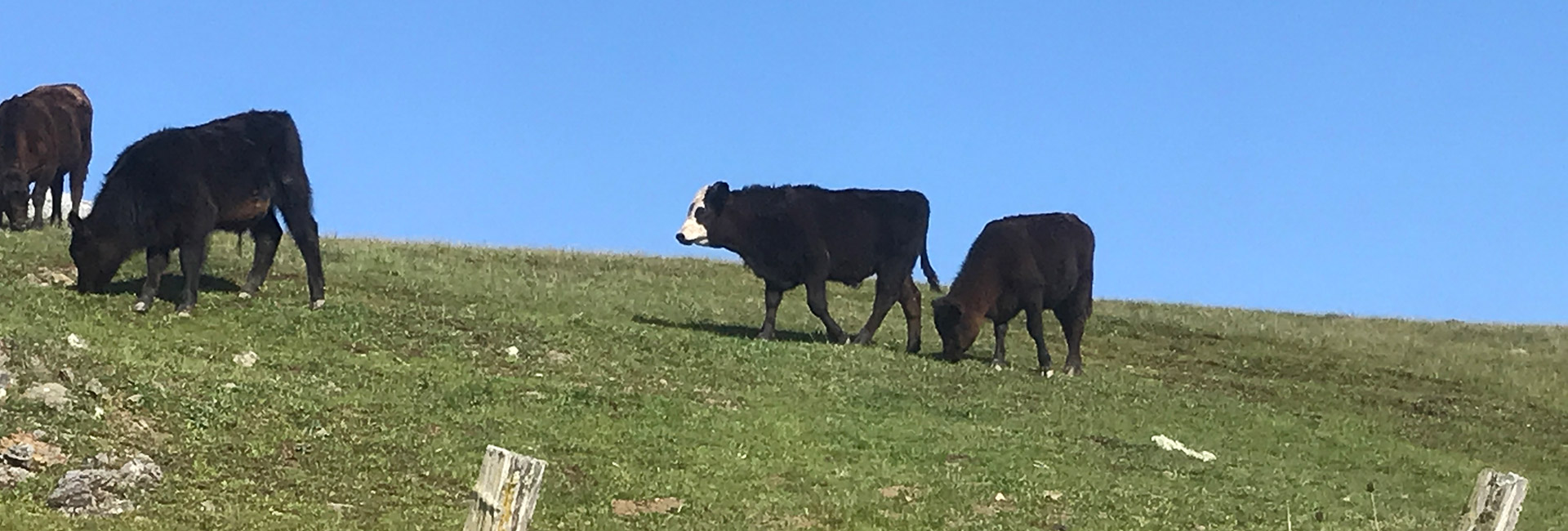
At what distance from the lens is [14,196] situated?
2734 cm

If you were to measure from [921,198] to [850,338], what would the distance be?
241 cm

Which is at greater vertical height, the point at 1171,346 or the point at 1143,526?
the point at 1171,346

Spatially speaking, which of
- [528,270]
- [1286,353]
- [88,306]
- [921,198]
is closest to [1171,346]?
[1286,353]

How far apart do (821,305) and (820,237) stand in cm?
106

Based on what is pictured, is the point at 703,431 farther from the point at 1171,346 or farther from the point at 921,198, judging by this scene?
the point at 1171,346

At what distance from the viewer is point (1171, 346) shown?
101 feet

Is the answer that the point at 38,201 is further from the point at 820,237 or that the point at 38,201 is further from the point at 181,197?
the point at 820,237

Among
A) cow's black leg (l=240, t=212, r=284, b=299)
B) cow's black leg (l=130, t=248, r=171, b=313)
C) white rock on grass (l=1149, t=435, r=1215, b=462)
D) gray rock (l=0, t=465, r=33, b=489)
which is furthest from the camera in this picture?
cow's black leg (l=240, t=212, r=284, b=299)

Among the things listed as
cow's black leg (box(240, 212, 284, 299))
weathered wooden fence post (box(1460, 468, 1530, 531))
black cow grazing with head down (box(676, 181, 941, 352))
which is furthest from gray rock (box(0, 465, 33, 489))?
black cow grazing with head down (box(676, 181, 941, 352))

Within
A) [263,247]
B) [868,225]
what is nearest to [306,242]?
[263,247]

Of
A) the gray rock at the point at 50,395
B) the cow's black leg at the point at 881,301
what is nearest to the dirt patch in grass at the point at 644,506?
the gray rock at the point at 50,395

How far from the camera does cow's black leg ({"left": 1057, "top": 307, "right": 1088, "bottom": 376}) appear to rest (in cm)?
2420

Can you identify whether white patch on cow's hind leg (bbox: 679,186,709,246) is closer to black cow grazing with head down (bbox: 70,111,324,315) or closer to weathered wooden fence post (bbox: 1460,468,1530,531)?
black cow grazing with head down (bbox: 70,111,324,315)

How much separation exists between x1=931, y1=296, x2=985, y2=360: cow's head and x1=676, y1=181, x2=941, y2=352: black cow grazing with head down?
1.29m
